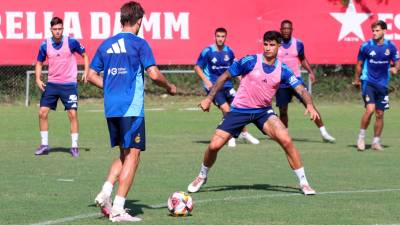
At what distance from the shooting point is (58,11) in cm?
2755

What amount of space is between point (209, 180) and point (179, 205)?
132 inches

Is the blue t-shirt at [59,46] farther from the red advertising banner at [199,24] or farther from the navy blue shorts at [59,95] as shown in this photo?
the red advertising banner at [199,24]

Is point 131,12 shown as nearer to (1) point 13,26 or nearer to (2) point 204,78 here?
(2) point 204,78

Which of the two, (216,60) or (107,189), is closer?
(107,189)

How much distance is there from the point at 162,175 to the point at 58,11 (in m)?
14.3

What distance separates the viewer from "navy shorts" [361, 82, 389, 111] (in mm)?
18219

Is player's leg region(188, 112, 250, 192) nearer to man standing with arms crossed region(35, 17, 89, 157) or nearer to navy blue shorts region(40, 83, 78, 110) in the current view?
man standing with arms crossed region(35, 17, 89, 157)

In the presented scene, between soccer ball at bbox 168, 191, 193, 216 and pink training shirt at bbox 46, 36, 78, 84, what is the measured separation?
23.4ft

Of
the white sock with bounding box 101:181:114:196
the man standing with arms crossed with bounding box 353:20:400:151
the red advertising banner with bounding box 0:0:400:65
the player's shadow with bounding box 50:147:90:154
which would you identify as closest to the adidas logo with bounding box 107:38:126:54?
the white sock with bounding box 101:181:114:196

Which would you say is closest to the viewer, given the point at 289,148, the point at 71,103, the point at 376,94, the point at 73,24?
the point at 289,148

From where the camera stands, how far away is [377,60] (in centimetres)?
1827

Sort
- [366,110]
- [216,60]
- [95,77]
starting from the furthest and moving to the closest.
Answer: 1. [216,60]
2. [366,110]
3. [95,77]

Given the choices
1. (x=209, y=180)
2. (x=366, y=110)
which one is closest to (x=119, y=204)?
(x=209, y=180)

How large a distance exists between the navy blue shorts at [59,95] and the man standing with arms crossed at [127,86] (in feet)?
22.5
